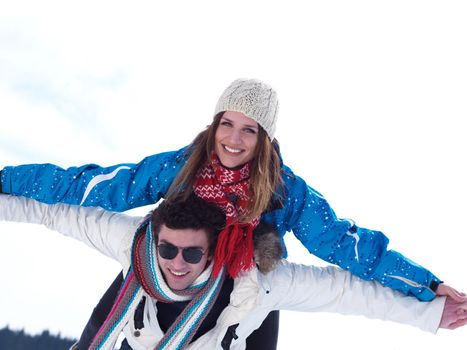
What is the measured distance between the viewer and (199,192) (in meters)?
2.29

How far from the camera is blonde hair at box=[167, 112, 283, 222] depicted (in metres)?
2.27

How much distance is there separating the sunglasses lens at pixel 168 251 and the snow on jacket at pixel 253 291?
22cm

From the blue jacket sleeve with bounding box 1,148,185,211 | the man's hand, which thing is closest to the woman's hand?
the man's hand

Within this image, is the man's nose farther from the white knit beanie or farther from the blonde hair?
the white knit beanie

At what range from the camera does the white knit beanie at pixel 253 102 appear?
2.25 m

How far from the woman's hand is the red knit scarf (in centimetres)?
94

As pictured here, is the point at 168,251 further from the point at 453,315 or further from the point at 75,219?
the point at 453,315

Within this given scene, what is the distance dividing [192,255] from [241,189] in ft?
1.21

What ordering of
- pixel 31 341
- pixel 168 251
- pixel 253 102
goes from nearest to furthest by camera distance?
pixel 168 251 → pixel 253 102 → pixel 31 341

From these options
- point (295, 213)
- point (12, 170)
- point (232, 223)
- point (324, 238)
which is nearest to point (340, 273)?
point (324, 238)

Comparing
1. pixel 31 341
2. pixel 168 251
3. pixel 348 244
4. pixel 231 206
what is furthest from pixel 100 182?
pixel 31 341

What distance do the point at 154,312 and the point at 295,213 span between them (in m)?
0.79

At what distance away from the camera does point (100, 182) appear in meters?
2.43

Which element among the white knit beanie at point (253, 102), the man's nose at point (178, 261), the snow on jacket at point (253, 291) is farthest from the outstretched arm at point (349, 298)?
the white knit beanie at point (253, 102)
